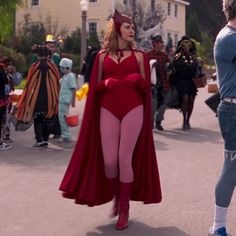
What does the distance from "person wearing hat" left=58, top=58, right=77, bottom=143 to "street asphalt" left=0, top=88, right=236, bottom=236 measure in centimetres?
41

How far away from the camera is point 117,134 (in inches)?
217

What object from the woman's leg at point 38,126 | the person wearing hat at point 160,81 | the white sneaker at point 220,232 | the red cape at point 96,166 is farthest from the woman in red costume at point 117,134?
the person wearing hat at point 160,81

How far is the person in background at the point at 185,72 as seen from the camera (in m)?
13.0

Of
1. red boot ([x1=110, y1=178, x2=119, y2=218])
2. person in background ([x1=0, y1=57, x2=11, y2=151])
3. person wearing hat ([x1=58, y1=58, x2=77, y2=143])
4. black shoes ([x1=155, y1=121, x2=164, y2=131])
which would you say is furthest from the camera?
black shoes ([x1=155, y1=121, x2=164, y2=131])

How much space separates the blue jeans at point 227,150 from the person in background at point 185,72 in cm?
807

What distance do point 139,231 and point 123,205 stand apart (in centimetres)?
27

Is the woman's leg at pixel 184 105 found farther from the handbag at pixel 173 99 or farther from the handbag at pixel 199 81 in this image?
the handbag at pixel 199 81

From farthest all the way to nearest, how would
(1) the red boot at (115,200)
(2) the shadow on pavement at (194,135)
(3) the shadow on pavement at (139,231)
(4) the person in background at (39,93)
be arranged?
(2) the shadow on pavement at (194,135) → (4) the person in background at (39,93) → (1) the red boot at (115,200) → (3) the shadow on pavement at (139,231)

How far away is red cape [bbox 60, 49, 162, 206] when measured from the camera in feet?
18.2

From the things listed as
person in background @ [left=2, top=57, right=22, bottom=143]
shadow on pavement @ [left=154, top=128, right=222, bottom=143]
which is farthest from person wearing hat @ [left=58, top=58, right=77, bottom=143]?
shadow on pavement @ [left=154, top=128, right=222, bottom=143]

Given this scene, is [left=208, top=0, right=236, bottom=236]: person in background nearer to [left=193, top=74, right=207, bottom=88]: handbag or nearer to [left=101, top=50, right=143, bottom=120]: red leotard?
[left=101, top=50, right=143, bottom=120]: red leotard

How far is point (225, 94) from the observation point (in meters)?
4.95

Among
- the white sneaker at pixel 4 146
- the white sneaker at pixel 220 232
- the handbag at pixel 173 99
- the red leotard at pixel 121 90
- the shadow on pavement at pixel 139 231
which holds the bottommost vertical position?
the white sneaker at pixel 4 146

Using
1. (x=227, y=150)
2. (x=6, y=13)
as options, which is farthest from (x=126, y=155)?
(x=6, y=13)
